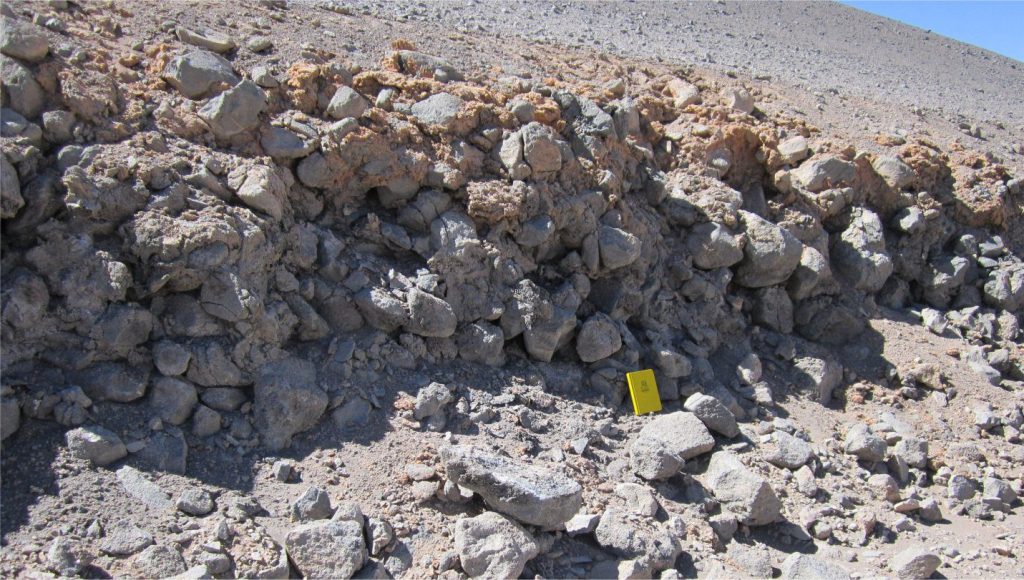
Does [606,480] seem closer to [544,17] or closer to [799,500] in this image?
[799,500]

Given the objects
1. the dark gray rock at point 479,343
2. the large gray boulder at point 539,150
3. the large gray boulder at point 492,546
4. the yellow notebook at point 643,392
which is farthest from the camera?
the large gray boulder at point 539,150

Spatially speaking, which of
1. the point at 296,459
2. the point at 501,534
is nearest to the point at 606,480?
the point at 501,534

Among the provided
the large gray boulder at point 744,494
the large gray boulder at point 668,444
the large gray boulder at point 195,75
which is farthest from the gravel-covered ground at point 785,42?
the large gray boulder at point 744,494

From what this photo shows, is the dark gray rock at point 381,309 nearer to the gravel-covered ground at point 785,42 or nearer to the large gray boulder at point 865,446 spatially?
the large gray boulder at point 865,446

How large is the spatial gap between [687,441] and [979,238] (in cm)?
419

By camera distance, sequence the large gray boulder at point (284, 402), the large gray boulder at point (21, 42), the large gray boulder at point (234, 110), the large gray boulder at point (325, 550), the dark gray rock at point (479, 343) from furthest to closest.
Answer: the dark gray rock at point (479, 343), the large gray boulder at point (234, 110), the large gray boulder at point (21, 42), the large gray boulder at point (284, 402), the large gray boulder at point (325, 550)

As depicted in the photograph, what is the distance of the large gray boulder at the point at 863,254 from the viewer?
20.3ft

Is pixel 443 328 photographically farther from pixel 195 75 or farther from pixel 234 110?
pixel 195 75

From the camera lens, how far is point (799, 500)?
4.42 m

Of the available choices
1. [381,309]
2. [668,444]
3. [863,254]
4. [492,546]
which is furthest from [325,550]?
[863,254]

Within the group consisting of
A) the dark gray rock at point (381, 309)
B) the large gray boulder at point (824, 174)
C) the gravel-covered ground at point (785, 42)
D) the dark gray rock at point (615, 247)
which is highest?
the gravel-covered ground at point (785, 42)

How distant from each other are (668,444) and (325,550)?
6.68ft

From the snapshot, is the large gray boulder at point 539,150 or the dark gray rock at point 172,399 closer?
the dark gray rock at point 172,399

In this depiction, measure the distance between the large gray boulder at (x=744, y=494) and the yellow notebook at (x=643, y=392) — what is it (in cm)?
63
